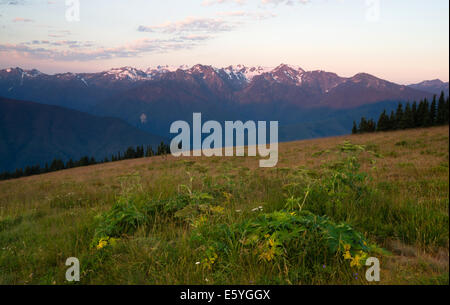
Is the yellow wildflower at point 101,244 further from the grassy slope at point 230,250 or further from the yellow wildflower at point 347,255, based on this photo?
the yellow wildflower at point 347,255

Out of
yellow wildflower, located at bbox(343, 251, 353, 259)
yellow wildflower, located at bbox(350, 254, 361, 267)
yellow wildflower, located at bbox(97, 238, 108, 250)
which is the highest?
yellow wildflower, located at bbox(343, 251, 353, 259)

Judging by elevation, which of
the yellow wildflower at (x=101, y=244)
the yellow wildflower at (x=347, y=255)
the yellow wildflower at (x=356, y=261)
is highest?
the yellow wildflower at (x=347, y=255)

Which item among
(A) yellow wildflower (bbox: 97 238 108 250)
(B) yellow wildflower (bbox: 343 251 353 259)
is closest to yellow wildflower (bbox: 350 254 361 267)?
(B) yellow wildflower (bbox: 343 251 353 259)

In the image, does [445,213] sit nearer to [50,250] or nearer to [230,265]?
[230,265]

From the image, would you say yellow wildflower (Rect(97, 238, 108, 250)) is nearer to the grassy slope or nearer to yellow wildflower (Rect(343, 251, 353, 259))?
the grassy slope

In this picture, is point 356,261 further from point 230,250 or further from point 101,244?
point 101,244

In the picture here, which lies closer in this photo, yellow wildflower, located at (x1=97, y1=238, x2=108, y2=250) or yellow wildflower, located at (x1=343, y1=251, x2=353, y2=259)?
yellow wildflower, located at (x1=343, y1=251, x2=353, y2=259)

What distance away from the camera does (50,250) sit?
400cm

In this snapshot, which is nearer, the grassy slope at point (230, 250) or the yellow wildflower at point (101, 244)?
the grassy slope at point (230, 250)

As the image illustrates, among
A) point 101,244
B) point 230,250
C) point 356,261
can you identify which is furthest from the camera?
point 101,244

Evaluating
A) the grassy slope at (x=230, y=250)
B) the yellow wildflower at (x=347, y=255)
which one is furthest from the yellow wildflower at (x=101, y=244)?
the yellow wildflower at (x=347, y=255)

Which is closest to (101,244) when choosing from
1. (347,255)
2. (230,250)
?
(230,250)

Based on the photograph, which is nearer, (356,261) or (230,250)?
(356,261)
